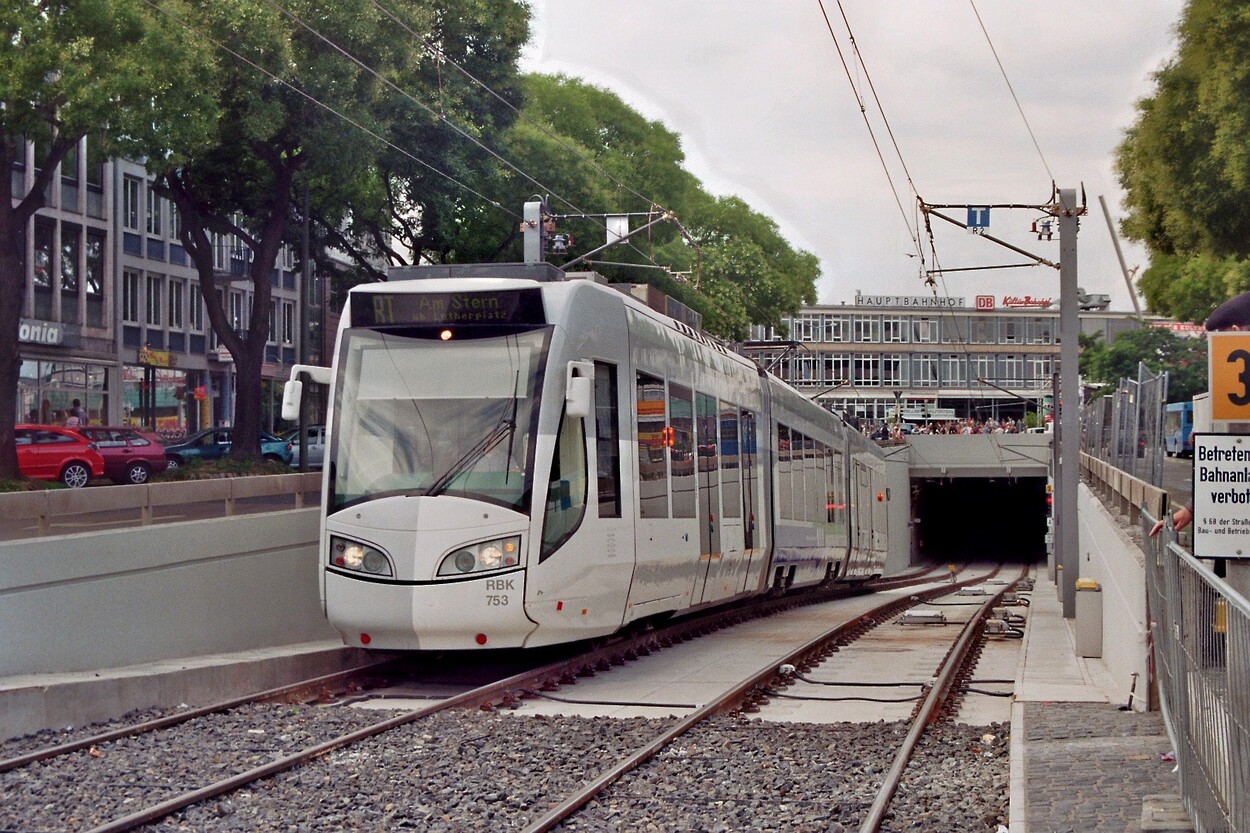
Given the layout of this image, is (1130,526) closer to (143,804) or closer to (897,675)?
(897,675)

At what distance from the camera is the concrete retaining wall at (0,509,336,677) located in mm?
10703

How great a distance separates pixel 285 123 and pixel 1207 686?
28572 mm

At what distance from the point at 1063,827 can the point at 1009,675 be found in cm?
893

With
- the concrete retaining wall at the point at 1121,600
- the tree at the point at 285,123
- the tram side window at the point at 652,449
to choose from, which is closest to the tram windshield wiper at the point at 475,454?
the tram side window at the point at 652,449

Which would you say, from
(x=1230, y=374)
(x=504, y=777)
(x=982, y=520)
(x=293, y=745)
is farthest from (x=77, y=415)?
(x=982, y=520)

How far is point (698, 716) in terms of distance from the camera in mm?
10938

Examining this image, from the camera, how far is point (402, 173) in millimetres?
39188

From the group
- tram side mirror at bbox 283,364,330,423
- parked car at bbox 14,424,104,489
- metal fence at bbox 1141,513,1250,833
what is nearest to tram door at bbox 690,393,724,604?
tram side mirror at bbox 283,364,330,423

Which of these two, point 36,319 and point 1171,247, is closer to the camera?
point 1171,247

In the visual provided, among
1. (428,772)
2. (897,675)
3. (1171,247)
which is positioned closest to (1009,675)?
(897,675)

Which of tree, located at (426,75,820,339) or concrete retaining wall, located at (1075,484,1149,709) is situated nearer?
concrete retaining wall, located at (1075,484,1149,709)

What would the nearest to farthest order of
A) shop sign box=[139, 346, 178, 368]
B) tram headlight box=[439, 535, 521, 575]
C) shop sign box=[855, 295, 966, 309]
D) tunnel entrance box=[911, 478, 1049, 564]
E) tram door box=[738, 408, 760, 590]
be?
tram headlight box=[439, 535, 521, 575] → tram door box=[738, 408, 760, 590] → shop sign box=[139, 346, 178, 368] → tunnel entrance box=[911, 478, 1049, 564] → shop sign box=[855, 295, 966, 309]

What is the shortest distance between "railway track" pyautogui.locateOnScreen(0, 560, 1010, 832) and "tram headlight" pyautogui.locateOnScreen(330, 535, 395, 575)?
0.89m

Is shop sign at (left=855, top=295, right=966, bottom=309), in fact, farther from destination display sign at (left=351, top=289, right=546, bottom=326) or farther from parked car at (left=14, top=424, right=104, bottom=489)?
destination display sign at (left=351, top=289, right=546, bottom=326)
